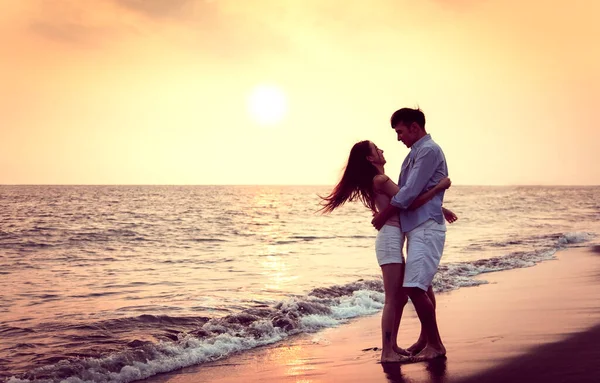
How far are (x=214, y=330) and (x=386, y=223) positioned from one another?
3.46 m

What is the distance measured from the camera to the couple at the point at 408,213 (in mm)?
5387

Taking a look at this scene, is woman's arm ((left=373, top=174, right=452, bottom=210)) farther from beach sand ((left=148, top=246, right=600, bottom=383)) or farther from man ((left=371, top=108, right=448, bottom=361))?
beach sand ((left=148, top=246, right=600, bottom=383))

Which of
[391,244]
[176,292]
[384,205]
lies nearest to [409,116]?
[384,205]

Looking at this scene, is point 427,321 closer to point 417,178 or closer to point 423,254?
point 423,254

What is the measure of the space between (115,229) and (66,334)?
74.4 feet

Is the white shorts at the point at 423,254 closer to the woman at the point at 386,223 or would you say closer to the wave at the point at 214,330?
the woman at the point at 386,223

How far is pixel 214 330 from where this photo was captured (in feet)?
26.5

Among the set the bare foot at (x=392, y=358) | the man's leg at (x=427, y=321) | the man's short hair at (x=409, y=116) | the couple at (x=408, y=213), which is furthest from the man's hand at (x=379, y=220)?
the bare foot at (x=392, y=358)

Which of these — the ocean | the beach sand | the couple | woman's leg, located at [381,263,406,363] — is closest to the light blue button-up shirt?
the couple

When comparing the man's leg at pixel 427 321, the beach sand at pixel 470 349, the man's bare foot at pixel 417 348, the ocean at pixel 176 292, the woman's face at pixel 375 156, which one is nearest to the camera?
the beach sand at pixel 470 349

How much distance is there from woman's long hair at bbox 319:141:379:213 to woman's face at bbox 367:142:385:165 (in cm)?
3

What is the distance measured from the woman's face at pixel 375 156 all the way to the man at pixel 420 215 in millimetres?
227

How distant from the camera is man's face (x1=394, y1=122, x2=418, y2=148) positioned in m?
5.53

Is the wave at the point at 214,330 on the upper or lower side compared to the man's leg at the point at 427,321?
lower
